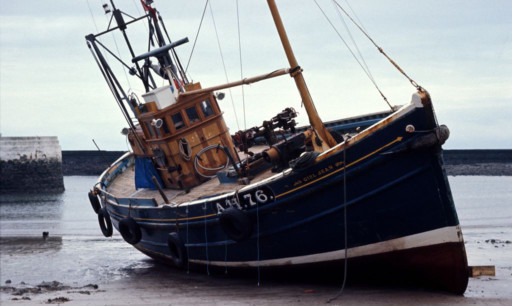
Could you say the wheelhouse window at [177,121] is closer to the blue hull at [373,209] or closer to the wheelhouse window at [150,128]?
the wheelhouse window at [150,128]

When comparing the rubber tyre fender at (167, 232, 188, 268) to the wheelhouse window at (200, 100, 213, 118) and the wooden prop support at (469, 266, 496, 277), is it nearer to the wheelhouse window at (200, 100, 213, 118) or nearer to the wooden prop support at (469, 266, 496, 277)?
the wheelhouse window at (200, 100, 213, 118)

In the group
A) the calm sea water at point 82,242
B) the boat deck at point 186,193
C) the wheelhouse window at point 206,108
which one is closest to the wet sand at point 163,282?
the calm sea water at point 82,242

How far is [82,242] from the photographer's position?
25156 mm

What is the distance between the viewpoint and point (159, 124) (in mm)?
15391

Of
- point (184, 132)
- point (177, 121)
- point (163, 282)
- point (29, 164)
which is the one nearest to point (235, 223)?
point (163, 282)

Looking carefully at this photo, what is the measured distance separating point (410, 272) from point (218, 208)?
4.09 meters

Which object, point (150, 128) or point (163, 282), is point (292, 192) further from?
point (150, 128)

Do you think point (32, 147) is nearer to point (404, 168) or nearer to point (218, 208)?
point (218, 208)

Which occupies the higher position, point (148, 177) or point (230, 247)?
point (148, 177)

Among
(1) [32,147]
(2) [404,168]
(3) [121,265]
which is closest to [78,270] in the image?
(3) [121,265]

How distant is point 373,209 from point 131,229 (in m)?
7.93

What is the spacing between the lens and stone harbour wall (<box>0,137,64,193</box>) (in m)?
55.0

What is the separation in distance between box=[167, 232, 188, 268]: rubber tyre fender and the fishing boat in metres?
0.03

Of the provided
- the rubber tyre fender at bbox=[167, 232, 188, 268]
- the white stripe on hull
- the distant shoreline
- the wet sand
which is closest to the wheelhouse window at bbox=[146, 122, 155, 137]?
the rubber tyre fender at bbox=[167, 232, 188, 268]
